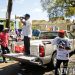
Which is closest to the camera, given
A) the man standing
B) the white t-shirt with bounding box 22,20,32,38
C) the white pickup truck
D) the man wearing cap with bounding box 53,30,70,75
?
the man wearing cap with bounding box 53,30,70,75

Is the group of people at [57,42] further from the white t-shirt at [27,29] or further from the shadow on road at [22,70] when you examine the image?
the shadow on road at [22,70]

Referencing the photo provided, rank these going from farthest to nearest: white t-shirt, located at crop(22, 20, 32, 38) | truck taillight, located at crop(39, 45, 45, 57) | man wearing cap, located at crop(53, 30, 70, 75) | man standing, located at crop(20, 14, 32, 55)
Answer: white t-shirt, located at crop(22, 20, 32, 38)
man standing, located at crop(20, 14, 32, 55)
truck taillight, located at crop(39, 45, 45, 57)
man wearing cap, located at crop(53, 30, 70, 75)

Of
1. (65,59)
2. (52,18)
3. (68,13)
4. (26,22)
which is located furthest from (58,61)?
(52,18)

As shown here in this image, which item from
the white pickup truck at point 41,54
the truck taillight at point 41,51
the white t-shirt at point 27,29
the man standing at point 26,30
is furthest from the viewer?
the white t-shirt at point 27,29

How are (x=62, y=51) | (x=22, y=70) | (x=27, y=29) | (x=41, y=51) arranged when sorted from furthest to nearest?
(x=22, y=70)
(x=27, y=29)
(x=41, y=51)
(x=62, y=51)

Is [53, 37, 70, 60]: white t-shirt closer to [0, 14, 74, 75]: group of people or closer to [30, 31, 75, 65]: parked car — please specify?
[0, 14, 74, 75]: group of people

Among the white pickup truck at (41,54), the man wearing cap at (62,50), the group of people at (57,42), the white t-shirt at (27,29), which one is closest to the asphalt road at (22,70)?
the white pickup truck at (41,54)

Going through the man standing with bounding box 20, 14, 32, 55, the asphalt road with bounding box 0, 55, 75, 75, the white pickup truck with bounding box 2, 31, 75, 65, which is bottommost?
the asphalt road with bounding box 0, 55, 75, 75

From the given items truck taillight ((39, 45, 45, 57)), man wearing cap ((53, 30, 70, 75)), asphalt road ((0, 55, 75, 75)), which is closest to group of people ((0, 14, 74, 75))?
man wearing cap ((53, 30, 70, 75))

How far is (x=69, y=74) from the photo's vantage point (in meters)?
9.20

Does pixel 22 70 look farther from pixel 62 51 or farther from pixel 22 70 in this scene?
pixel 62 51

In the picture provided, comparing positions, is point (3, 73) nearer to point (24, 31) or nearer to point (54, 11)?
point (24, 31)

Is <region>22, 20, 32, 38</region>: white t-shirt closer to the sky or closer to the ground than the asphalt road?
closer to the sky

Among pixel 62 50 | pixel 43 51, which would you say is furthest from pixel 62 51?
pixel 43 51
